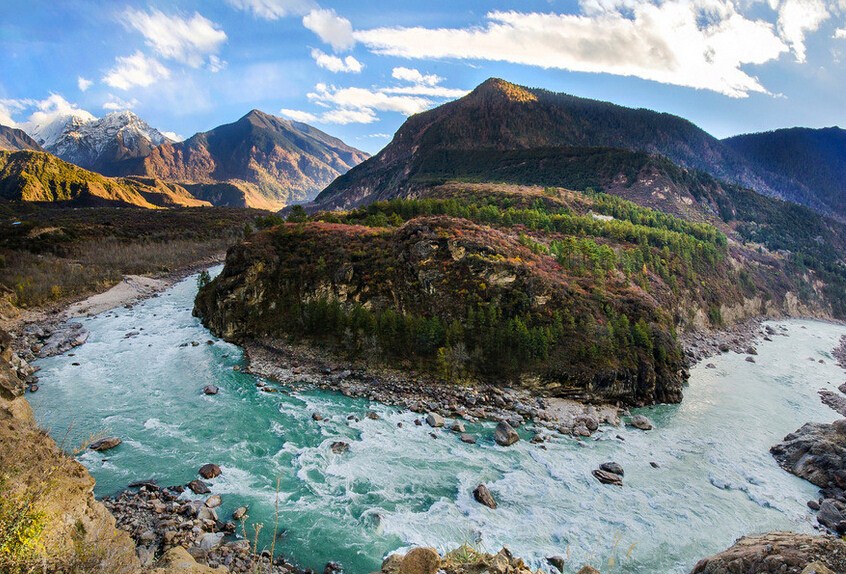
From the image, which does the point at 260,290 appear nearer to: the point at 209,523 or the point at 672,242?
the point at 209,523

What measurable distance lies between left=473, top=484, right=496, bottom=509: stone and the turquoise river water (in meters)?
0.48

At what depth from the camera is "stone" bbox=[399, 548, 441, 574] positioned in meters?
11.1

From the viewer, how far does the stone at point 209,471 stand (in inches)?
916

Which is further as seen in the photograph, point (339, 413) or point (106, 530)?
point (339, 413)

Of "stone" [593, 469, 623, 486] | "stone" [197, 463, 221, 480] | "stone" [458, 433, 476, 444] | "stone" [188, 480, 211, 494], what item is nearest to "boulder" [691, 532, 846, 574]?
"stone" [593, 469, 623, 486]

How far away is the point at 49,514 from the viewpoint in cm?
1018

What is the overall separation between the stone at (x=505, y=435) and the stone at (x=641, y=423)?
10.8 metres

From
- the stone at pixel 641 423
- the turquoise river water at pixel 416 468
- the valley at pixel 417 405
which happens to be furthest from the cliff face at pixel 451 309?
the turquoise river water at pixel 416 468

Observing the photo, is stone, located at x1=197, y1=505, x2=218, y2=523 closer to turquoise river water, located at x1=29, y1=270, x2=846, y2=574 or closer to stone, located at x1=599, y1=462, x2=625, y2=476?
turquoise river water, located at x1=29, y1=270, x2=846, y2=574

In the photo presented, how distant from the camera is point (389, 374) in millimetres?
39312

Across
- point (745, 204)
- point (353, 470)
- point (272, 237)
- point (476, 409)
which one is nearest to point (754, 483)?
point (476, 409)

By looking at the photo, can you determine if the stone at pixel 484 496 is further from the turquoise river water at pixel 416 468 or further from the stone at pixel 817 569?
the stone at pixel 817 569

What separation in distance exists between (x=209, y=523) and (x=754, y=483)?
32.8 metres

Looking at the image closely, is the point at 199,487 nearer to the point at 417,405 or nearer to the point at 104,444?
the point at 104,444
